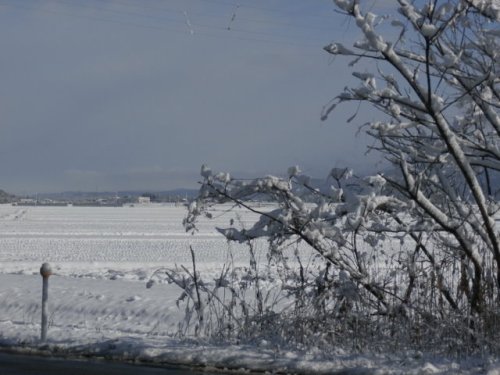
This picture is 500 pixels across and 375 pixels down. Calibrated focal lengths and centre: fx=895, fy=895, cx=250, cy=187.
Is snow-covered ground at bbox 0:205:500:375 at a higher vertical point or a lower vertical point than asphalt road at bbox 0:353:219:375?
higher

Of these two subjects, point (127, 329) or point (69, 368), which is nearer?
point (69, 368)

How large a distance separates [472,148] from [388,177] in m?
1.10

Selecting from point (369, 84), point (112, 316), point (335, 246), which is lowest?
point (112, 316)

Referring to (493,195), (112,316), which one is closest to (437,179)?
(493,195)

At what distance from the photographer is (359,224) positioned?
1015 centimetres

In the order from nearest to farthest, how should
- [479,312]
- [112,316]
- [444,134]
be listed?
[444,134]
[479,312]
[112,316]

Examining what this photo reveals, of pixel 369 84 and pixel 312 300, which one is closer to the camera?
pixel 369 84

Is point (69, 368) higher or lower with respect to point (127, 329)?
lower

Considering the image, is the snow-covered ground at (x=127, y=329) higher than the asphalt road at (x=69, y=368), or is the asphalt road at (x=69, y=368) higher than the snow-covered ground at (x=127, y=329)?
the snow-covered ground at (x=127, y=329)

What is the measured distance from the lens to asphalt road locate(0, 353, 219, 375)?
9664mm

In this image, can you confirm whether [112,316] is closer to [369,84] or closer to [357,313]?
[357,313]

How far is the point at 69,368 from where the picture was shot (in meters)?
9.92

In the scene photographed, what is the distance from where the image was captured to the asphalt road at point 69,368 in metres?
9.66

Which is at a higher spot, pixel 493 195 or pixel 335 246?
pixel 493 195
